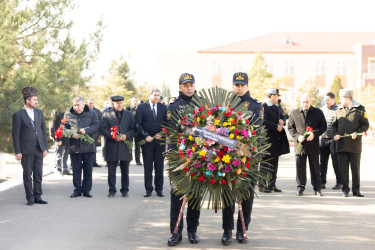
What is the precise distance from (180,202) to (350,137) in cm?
551

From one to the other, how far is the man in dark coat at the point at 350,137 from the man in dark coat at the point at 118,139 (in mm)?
4360

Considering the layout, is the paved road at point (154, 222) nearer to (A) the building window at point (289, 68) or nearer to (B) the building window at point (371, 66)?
(B) the building window at point (371, 66)

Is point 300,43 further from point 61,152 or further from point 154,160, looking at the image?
point 154,160

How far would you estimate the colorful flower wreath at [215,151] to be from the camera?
6414 mm

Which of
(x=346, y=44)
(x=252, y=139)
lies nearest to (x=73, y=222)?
(x=252, y=139)

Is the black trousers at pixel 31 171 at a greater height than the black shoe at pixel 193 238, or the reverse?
the black trousers at pixel 31 171

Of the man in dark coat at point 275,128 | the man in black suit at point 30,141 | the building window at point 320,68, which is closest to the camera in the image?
the man in black suit at point 30,141

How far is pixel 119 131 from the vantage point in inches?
461

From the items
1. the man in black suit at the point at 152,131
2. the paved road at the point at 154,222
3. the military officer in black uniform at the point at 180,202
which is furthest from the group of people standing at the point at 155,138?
the military officer in black uniform at the point at 180,202

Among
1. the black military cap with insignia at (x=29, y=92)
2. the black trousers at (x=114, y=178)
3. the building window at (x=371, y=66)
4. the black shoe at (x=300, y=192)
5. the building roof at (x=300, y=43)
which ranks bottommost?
the black shoe at (x=300, y=192)

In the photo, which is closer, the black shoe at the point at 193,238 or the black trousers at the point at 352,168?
the black shoe at the point at 193,238

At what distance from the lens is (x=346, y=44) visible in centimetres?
7388

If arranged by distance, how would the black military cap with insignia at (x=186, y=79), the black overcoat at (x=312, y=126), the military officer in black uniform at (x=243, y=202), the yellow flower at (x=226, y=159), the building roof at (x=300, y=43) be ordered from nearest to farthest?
the yellow flower at (x=226, y=159) < the military officer in black uniform at (x=243, y=202) < the black military cap with insignia at (x=186, y=79) < the black overcoat at (x=312, y=126) < the building roof at (x=300, y=43)

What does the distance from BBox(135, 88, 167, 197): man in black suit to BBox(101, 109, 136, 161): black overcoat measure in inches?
17.8
